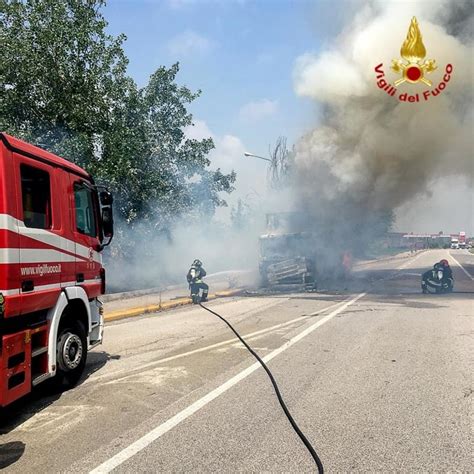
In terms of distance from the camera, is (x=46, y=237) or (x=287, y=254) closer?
(x=46, y=237)

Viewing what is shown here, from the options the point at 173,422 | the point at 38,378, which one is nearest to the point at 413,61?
the point at 173,422

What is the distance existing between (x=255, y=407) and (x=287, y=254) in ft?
46.9

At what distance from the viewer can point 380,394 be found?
195 inches

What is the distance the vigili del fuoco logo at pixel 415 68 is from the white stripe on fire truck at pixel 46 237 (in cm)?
1570

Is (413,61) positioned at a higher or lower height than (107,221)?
higher

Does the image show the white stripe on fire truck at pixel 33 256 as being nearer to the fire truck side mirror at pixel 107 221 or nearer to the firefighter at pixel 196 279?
the fire truck side mirror at pixel 107 221

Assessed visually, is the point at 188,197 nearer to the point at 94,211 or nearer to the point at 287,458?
the point at 94,211

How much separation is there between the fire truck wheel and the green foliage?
30.3 feet

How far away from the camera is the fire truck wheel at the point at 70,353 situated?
5.17 metres

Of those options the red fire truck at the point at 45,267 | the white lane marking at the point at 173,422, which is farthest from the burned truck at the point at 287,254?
the red fire truck at the point at 45,267

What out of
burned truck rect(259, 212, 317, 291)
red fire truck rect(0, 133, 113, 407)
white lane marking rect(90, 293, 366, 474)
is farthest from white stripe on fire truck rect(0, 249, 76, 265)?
burned truck rect(259, 212, 317, 291)

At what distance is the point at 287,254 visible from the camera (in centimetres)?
1873

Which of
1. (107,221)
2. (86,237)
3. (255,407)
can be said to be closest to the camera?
(255,407)

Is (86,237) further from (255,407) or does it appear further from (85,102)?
(85,102)
